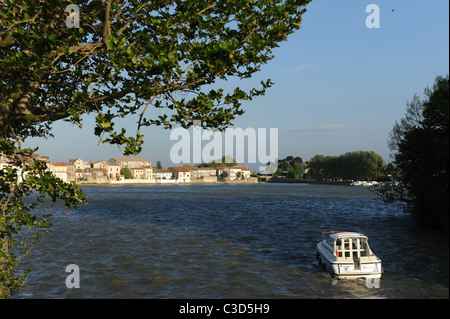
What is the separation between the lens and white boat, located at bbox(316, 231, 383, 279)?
70.7 feet

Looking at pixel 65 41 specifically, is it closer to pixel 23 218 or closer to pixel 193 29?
pixel 193 29

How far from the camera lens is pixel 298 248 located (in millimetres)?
32438

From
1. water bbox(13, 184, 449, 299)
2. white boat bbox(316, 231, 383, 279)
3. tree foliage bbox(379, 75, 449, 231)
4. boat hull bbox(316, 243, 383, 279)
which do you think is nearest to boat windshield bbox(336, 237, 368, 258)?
white boat bbox(316, 231, 383, 279)

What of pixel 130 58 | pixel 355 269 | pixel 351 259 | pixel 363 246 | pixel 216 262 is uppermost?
pixel 130 58

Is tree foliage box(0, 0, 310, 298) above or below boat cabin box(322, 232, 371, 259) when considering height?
above

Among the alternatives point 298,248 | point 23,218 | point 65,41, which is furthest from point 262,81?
point 298,248

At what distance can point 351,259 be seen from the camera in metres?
22.0

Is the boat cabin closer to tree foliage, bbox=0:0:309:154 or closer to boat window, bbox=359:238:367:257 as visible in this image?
boat window, bbox=359:238:367:257

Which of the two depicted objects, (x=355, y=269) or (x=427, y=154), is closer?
(x=355, y=269)

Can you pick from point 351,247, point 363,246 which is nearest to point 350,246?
point 351,247

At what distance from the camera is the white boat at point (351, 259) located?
21.6m

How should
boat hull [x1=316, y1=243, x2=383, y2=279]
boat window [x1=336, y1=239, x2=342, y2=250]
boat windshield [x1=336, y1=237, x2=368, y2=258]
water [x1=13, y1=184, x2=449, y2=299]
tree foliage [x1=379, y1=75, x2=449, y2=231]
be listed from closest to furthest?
1. water [x1=13, y1=184, x2=449, y2=299]
2. boat hull [x1=316, y1=243, x2=383, y2=279]
3. boat windshield [x1=336, y1=237, x2=368, y2=258]
4. boat window [x1=336, y1=239, x2=342, y2=250]
5. tree foliage [x1=379, y1=75, x2=449, y2=231]

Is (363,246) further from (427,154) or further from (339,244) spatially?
(427,154)

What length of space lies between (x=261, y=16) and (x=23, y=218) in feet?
31.5
